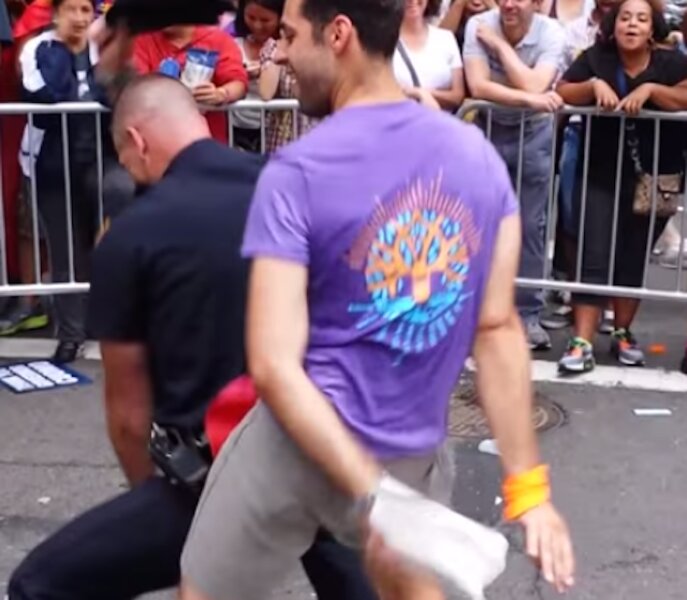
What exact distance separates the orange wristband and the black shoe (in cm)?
438

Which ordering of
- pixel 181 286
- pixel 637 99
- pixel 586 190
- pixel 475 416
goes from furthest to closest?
pixel 586 190 → pixel 637 99 → pixel 475 416 → pixel 181 286

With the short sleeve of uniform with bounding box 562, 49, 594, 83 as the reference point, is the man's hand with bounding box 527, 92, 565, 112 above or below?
below

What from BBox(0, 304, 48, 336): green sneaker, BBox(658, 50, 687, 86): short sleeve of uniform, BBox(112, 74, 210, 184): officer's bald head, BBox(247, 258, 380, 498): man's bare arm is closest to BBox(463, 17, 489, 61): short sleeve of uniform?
BBox(658, 50, 687, 86): short sleeve of uniform

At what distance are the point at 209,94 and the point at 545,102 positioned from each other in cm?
151

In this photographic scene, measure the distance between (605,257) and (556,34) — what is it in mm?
1066

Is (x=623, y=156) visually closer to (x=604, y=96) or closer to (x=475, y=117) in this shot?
(x=604, y=96)

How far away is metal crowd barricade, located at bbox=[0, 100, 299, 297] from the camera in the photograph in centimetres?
672

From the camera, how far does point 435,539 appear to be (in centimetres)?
244

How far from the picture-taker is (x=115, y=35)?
18.4ft

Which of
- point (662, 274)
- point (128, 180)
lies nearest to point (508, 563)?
point (128, 180)

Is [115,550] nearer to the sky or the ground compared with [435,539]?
nearer to the ground

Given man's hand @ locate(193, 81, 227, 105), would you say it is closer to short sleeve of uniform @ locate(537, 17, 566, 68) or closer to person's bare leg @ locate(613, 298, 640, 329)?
short sleeve of uniform @ locate(537, 17, 566, 68)

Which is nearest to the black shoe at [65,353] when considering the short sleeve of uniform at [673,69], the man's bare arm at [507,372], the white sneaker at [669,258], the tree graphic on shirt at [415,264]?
the short sleeve of uniform at [673,69]

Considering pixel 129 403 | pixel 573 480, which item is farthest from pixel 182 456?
pixel 573 480
